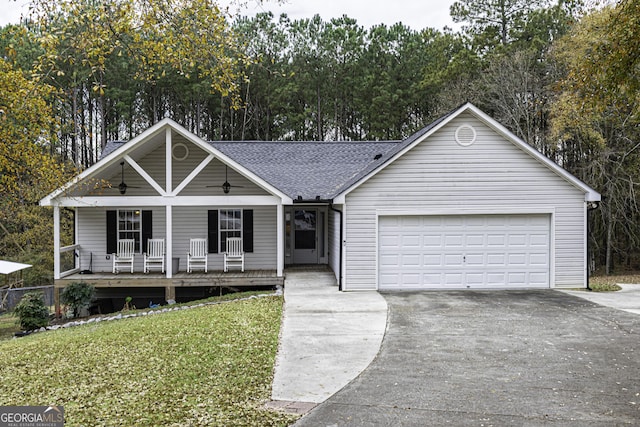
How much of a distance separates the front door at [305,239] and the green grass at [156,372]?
7028 millimetres

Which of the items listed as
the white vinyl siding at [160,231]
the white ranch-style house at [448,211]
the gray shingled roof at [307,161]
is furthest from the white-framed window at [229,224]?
the white ranch-style house at [448,211]

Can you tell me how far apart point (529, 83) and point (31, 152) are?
20329mm

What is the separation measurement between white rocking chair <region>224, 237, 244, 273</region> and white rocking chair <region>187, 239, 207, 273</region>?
0.65 metres

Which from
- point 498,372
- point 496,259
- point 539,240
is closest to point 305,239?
point 496,259

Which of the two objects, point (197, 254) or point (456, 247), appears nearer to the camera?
point (456, 247)

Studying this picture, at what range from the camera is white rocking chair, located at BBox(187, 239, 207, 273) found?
46.9ft

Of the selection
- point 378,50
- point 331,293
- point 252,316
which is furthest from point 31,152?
point 378,50

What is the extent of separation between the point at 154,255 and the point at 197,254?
4.03 ft

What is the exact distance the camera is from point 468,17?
2691cm

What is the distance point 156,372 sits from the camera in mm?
6375

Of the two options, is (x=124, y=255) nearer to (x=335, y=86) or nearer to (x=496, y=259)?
(x=496, y=259)

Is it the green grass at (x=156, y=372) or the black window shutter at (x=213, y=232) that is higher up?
the black window shutter at (x=213, y=232)

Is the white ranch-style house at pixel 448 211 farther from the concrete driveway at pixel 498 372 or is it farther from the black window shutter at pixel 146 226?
the concrete driveway at pixel 498 372

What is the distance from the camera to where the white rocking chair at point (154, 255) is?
14.2 m
